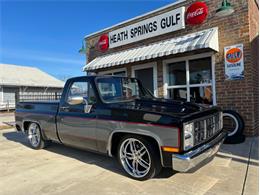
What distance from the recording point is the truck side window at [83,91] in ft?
14.7

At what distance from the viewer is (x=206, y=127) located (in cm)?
374

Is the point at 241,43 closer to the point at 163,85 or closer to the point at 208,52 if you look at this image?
the point at 208,52

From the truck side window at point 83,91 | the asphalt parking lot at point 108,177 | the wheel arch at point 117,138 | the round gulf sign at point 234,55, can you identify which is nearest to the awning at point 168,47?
the round gulf sign at point 234,55

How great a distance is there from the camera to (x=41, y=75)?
32.0 m

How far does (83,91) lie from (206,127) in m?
2.58

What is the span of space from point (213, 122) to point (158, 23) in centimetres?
557

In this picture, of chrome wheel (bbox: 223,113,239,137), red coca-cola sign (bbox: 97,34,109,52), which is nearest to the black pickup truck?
chrome wheel (bbox: 223,113,239,137)

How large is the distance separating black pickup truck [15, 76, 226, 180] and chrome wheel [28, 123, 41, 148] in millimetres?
706

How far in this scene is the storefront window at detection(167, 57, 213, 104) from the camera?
7.45 metres

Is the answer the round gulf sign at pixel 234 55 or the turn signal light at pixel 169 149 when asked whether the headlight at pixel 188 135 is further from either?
the round gulf sign at pixel 234 55

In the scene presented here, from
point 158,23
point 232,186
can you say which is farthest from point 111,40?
point 232,186

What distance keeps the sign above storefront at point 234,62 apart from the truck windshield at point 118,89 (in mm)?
3146

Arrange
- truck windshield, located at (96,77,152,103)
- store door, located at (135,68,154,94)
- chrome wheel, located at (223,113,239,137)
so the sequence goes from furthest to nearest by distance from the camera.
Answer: store door, located at (135,68,154,94) → chrome wheel, located at (223,113,239,137) → truck windshield, located at (96,77,152,103)

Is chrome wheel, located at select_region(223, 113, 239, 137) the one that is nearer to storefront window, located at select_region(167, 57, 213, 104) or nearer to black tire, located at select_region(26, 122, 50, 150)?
storefront window, located at select_region(167, 57, 213, 104)
